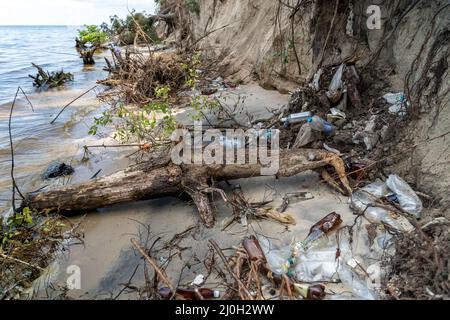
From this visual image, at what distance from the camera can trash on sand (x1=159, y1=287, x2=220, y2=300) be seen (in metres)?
2.06

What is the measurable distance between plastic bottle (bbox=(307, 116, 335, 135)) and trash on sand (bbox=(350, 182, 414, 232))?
909mm

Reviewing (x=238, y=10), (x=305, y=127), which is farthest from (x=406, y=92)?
→ (x=238, y=10)

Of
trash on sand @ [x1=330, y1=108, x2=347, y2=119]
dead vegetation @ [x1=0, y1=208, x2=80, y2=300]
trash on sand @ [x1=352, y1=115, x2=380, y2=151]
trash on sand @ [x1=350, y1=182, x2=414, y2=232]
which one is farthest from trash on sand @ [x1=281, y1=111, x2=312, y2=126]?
dead vegetation @ [x1=0, y1=208, x2=80, y2=300]

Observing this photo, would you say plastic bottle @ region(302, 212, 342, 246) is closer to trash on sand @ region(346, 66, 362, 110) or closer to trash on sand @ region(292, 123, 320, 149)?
trash on sand @ region(292, 123, 320, 149)

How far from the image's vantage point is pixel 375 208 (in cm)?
267

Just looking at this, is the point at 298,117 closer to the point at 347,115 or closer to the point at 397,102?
the point at 347,115

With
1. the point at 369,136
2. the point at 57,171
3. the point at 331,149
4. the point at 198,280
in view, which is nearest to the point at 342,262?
the point at 198,280

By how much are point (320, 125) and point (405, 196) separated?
126cm

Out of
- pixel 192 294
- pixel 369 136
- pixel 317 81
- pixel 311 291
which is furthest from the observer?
pixel 317 81

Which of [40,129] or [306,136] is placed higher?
[306,136]

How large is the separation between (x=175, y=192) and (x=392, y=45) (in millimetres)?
3094
